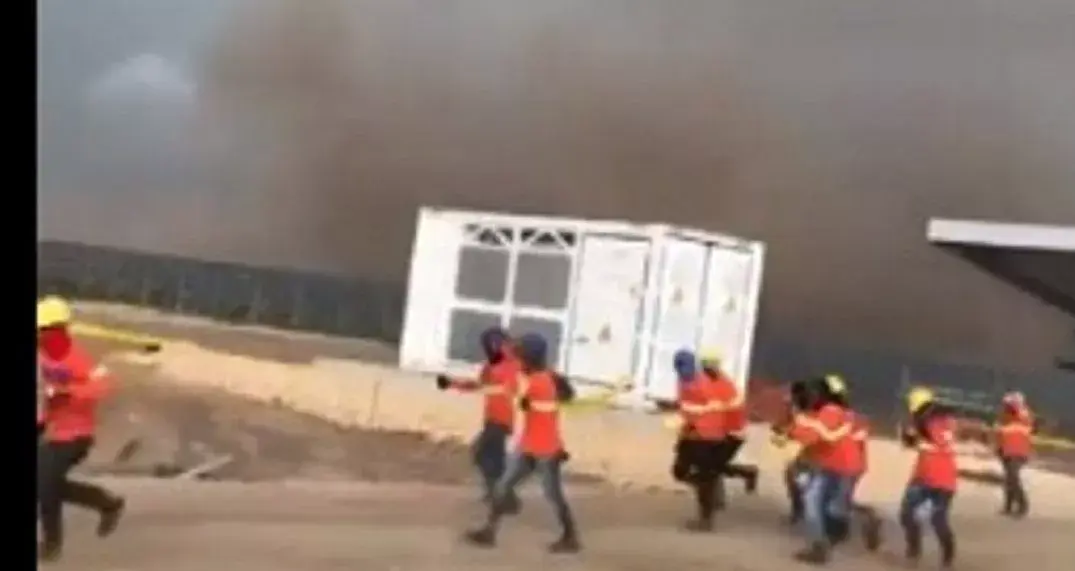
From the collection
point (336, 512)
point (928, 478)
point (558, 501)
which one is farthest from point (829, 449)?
point (336, 512)

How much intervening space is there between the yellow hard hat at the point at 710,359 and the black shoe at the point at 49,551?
2.41 feet

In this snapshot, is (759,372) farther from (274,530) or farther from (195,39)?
(195,39)

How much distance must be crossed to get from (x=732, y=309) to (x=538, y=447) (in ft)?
0.89

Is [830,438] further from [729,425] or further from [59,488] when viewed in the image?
[59,488]

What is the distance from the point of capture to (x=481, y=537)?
2.01m

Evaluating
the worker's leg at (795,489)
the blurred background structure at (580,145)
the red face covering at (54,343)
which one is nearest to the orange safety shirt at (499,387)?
the blurred background structure at (580,145)

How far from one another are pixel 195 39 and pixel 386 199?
0.93 feet

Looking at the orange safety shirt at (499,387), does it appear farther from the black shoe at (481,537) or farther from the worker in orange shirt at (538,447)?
the black shoe at (481,537)

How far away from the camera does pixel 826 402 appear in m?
2.06

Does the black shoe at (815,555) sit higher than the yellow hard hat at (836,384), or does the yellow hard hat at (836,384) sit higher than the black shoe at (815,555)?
the yellow hard hat at (836,384)

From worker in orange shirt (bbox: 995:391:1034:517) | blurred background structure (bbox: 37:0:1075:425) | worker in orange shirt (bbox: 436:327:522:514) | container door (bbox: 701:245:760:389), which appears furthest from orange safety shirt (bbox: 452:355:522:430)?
worker in orange shirt (bbox: 995:391:1034:517)

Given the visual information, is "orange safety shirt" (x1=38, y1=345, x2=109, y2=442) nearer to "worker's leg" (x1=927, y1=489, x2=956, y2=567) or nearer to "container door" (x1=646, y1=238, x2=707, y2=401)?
"container door" (x1=646, y1=238, x2=707, y2=401)

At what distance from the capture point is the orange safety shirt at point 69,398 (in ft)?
6.33
